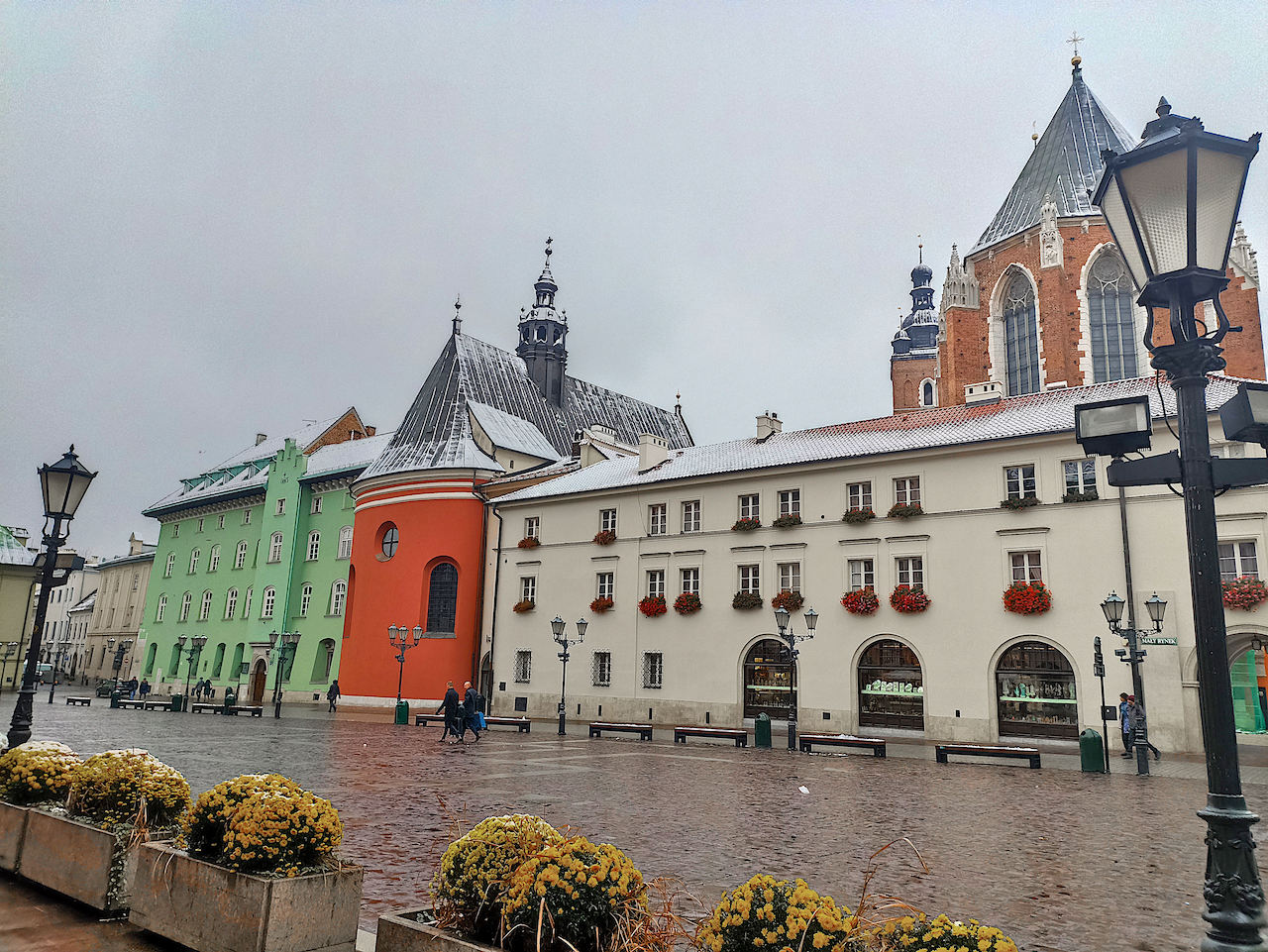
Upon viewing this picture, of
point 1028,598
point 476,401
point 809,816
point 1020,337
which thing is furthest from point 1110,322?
point 809,816

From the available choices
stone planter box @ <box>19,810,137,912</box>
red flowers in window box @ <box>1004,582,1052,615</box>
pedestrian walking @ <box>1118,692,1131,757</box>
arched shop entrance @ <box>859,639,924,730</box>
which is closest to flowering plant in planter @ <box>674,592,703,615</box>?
arched shop entrance @ <box>859,639,924,730</box>

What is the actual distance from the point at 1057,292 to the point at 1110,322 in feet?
9.01

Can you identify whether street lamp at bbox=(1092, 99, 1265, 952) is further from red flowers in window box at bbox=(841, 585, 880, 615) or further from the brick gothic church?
the brick gothic church

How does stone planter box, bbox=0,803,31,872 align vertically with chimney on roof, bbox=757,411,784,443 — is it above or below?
below

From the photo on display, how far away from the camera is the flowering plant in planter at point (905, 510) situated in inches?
1075

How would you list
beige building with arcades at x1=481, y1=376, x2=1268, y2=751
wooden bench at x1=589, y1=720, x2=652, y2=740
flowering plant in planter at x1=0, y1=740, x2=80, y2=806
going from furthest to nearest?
wooden bench at x1=589, y1=720, x2=652, y2=740, beige building with arcades at x1=481, y1=376, x2=1268, y2=751, flowering plant in planter at x1=0, y1=740, x2=80, y2=806

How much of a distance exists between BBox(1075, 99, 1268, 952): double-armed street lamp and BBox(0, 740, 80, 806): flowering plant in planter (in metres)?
7.36

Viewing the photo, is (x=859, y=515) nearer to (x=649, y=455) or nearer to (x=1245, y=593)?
(x=649, y=455)

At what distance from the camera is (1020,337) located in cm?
4125

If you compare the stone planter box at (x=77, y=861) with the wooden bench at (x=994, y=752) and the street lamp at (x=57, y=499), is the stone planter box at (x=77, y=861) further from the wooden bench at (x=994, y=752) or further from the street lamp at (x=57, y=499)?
the wooden bench at (x=994, y=752)

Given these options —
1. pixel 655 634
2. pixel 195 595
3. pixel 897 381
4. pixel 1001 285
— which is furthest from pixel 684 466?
pixel 897 381

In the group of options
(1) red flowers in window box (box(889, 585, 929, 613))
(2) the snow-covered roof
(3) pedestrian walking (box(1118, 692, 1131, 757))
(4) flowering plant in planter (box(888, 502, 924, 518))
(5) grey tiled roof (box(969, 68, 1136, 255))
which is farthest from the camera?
(5) grey tiled roof (box(969, 68, 1136, 255))

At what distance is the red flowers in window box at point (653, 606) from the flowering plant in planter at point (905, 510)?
359 inches

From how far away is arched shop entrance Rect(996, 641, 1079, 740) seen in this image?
2419 centimetres
